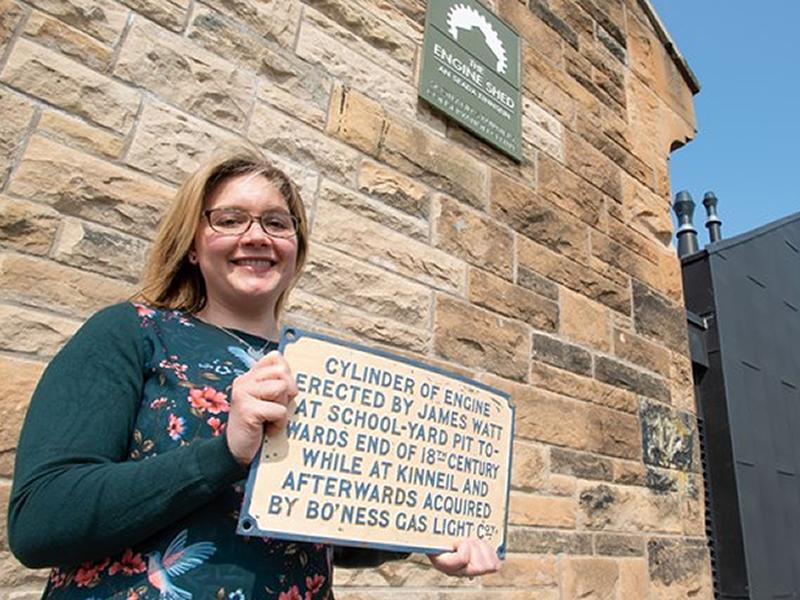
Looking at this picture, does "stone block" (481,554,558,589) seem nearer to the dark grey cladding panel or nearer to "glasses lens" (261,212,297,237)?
"glasses lens" (261,212,297,237)

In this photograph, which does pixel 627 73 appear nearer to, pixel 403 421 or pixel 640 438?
pixel 640 438

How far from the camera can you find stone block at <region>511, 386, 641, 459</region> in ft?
7.92

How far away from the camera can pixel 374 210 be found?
2184 mm

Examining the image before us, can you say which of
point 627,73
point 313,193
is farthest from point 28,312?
point 627,73

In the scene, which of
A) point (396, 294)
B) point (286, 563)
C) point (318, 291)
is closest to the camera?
point (286, 563)

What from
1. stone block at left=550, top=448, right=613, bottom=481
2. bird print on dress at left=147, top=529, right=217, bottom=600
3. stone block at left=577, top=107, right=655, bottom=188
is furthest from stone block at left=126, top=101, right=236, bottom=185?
stone block at left=577, top=107, right=655, bottom=188

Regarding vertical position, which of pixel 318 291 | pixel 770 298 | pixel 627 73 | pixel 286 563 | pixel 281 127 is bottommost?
pixel 286 563

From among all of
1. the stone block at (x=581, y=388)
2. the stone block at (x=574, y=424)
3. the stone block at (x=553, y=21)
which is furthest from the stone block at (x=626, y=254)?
the stone block at (x=553, y=21)

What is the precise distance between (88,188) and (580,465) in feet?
6.99

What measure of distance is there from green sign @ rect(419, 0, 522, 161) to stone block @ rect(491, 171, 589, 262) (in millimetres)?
176

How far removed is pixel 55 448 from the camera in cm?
76

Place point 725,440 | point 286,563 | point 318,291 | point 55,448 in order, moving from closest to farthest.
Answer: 1. point 55,448
2. point 286,563
3. point 318,291
4. point 725,440

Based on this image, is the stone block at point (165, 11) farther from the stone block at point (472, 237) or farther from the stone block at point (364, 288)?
the stone block at point (472, 237)

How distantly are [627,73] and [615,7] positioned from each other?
18.9 inches
